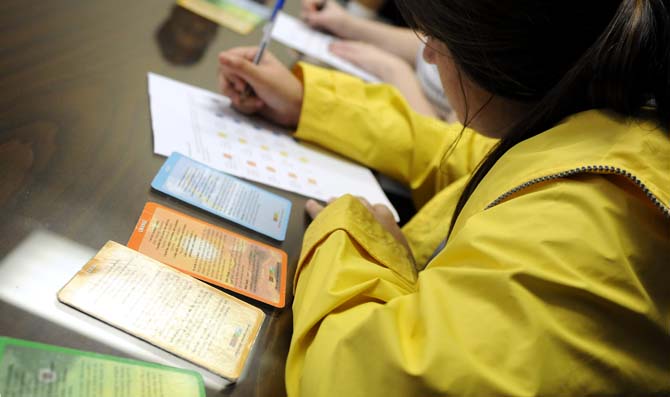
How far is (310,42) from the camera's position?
139 centimetres

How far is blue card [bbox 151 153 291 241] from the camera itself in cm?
64

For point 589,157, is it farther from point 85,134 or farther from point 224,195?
point 85,134

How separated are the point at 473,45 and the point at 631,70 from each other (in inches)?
6.2

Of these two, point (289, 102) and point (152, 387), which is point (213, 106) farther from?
point (152, 387)

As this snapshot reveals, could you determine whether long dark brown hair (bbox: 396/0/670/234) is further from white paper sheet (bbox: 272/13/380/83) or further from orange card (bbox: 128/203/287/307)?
white paper sheet (bbox: 272/13/380/83)

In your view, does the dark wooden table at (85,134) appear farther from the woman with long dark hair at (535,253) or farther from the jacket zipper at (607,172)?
the jacket zipper at (607,172)

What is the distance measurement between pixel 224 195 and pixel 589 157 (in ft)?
1.34

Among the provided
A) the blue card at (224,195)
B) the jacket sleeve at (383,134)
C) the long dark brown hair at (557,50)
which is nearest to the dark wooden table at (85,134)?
the blue card at (224,195)

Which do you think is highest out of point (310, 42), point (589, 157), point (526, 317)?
point (589, 157)

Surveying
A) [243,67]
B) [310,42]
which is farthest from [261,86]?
[310,42]

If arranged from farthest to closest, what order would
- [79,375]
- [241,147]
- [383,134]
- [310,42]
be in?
[310,42] < [383,134] < [241,147] < [79,375]

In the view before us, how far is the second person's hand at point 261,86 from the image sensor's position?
2.88 feet

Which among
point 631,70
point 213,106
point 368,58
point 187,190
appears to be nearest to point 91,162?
point 187,190

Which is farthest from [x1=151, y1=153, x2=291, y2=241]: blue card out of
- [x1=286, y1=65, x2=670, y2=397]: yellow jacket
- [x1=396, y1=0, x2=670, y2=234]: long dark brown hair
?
[x1=396, y1=0, x2=670, y2=234]: long dark brown hair
